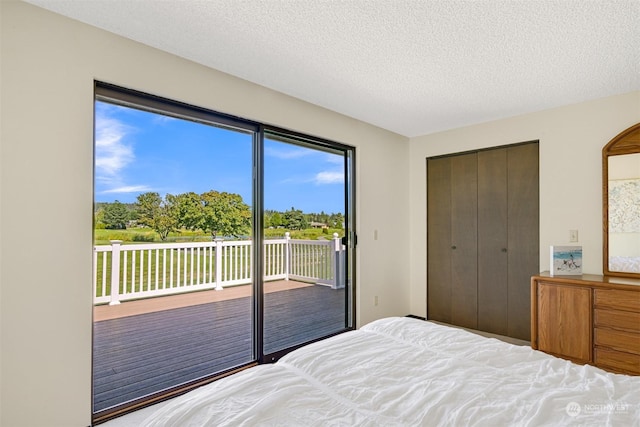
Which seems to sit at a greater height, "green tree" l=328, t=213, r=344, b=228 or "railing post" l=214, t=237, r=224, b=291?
"green tree" l=328, t=213, r=344, b=228

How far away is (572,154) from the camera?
129 inches

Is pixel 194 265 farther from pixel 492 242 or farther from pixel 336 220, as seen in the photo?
pixel 492 242

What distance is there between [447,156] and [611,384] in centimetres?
331

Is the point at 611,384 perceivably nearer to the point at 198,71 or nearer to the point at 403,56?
the point at 403,56

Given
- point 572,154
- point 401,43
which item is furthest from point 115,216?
point 572,154

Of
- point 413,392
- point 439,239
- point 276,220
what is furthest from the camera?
point 439,239

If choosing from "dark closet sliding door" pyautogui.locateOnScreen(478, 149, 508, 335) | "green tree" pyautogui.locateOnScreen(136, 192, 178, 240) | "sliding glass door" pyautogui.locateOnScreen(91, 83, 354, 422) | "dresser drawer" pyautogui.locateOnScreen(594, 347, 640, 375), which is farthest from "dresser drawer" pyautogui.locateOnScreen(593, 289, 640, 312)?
"green tree" pyautogui.locateOnScreen(136, 192, 178, 240)

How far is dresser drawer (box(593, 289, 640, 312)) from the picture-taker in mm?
2559

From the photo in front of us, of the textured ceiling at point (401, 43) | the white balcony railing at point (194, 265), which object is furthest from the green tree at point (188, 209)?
the textured ceiling at point (401, 43)

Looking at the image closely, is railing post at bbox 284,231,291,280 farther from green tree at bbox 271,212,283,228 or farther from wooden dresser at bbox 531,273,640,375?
wooden dresser at bbox 531,273,640,375

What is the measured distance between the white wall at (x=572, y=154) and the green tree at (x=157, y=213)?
11.4 ft

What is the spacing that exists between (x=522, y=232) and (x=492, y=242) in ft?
1.09

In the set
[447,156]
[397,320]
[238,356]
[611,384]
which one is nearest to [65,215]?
[238,356]

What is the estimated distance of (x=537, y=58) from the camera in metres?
2.38
